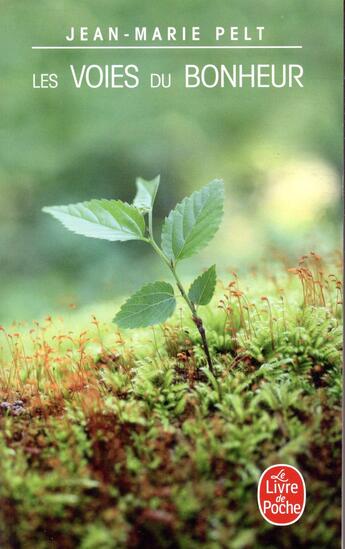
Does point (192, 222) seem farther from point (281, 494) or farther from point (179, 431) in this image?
point (281, 494)

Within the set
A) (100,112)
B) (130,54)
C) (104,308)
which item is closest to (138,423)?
(104,308)

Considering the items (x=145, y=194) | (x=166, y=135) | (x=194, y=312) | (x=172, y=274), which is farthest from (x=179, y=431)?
(x=166, y=135)

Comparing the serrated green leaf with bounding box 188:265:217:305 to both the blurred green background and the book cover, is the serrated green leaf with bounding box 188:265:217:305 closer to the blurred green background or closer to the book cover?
the book cover

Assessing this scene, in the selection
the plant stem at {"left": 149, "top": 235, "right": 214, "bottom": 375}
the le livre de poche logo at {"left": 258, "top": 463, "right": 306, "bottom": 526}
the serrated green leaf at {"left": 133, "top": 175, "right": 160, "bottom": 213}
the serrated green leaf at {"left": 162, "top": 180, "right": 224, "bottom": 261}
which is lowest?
the le livre de poche logo at {"left": 258, "top": 463, "right": 306, "bottom": 526}

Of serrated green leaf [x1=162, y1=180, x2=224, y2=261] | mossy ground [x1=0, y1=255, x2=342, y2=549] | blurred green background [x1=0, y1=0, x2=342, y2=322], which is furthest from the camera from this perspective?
blurred green background [x1=0, y1=0, x2=342, y2=322]

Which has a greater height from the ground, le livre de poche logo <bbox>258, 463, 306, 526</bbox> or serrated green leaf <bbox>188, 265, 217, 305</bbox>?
serrated green leaf <bbox>188, 265, 217, 305</bbox>

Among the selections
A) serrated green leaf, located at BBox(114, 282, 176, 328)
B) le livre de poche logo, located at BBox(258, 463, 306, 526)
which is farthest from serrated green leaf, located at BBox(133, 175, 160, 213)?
le livre de poche logo, located at BBox(258, 463, 306, 526)
